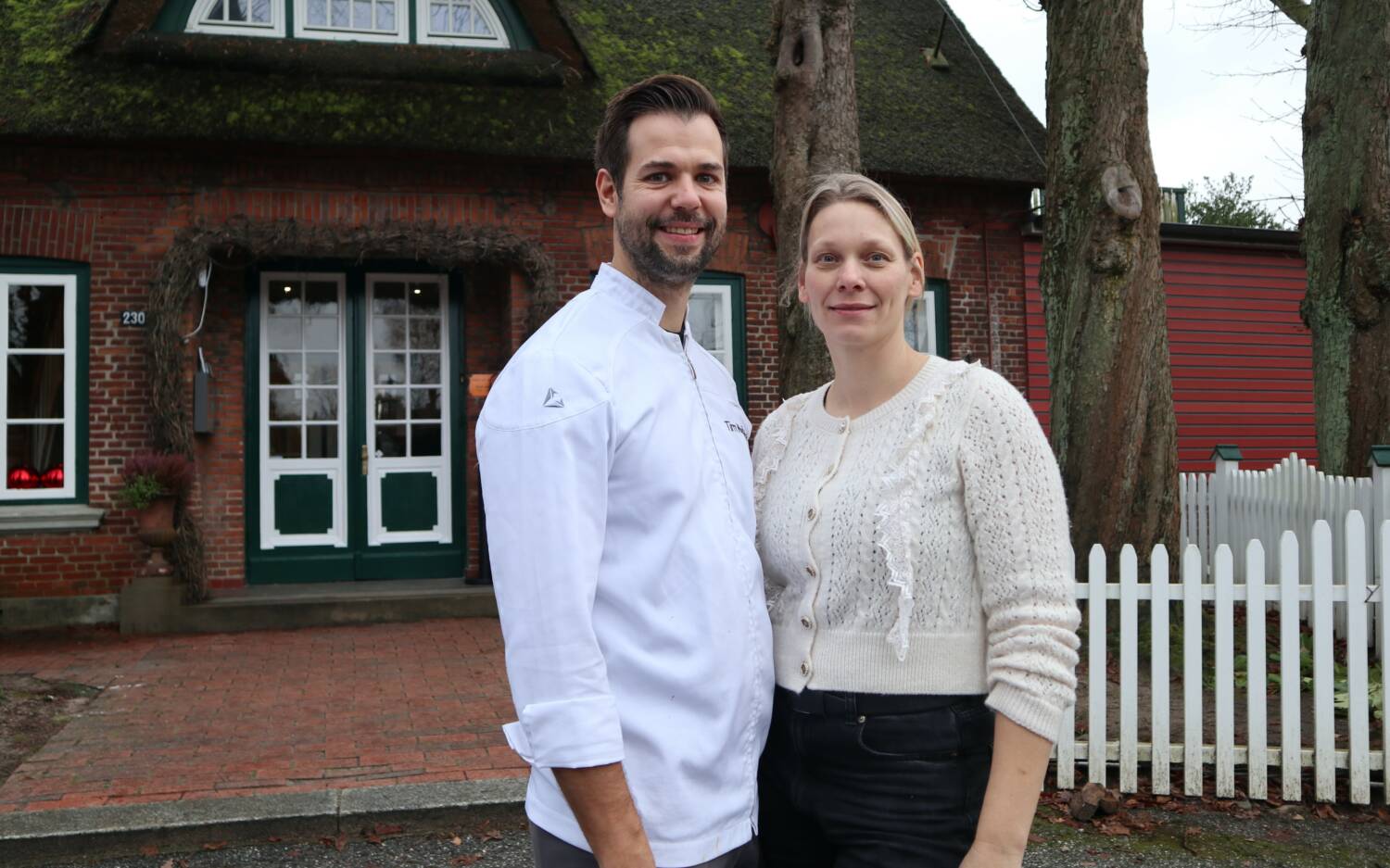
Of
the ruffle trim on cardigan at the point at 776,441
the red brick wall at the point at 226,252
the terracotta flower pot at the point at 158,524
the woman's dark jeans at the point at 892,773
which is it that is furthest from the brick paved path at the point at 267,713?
the woman's dark jeans at the point at 892,773

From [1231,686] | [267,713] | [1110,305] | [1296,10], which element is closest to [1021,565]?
[1231,686]

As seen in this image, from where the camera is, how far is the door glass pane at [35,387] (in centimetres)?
963

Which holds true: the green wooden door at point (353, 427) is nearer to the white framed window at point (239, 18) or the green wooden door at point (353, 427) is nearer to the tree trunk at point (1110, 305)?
the white framed window at point (239, 18)

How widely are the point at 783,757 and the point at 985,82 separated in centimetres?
1249

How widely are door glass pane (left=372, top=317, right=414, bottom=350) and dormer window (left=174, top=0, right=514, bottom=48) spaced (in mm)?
2662

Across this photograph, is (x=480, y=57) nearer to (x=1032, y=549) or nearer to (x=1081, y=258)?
(x=1081, y=258)

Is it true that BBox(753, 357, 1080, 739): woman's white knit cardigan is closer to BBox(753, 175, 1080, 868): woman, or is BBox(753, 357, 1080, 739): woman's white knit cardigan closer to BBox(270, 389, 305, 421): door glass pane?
BBox(753, 175, 1080, 868): woman

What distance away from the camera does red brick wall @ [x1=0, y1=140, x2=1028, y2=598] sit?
31.1ft

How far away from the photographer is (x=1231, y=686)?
4.86m

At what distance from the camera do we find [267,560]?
10297mm

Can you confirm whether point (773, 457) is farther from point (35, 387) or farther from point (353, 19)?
point (353, 19)

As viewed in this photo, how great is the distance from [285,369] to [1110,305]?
7.51 metres

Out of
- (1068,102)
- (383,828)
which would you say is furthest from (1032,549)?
(1068,102)

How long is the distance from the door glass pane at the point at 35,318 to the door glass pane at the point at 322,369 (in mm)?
2093
